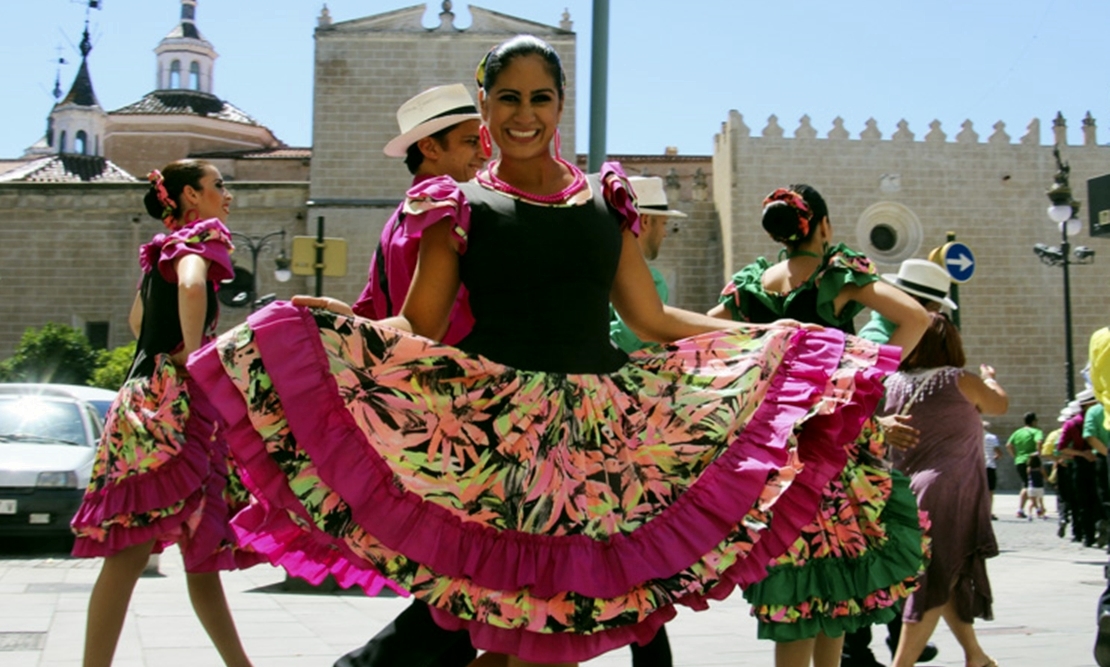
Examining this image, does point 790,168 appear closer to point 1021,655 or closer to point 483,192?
point 1021,655

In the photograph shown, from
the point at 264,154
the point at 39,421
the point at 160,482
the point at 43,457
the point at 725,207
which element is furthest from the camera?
the point at 264,154

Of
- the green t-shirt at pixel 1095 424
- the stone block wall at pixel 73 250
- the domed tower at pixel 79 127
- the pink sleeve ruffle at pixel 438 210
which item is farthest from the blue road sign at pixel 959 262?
the domed tower at pixel 79 127

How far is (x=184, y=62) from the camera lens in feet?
196

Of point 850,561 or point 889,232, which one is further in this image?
point 889,232

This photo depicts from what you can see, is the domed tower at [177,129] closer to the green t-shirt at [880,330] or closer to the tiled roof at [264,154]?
the tiled roof at [264,154]

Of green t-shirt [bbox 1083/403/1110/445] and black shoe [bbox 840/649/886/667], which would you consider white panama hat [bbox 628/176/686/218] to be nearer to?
black shoe [bbox 840/649/886/667]

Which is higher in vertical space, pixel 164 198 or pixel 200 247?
pixel 164 198

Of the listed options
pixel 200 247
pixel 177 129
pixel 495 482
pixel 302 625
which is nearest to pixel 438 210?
pixel 495 482

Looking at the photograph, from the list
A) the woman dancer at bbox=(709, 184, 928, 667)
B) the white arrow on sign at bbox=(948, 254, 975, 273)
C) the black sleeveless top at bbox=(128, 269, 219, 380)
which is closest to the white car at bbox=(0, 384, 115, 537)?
the black sleeveless top at bbox=(128, 269, 219, 380)

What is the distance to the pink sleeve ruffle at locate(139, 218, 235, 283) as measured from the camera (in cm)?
444

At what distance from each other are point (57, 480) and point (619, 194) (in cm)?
939

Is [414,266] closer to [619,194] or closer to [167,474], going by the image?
[619,194]

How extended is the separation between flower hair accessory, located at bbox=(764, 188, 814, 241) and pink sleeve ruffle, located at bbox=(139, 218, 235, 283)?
1865mm

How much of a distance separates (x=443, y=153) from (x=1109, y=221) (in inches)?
140
